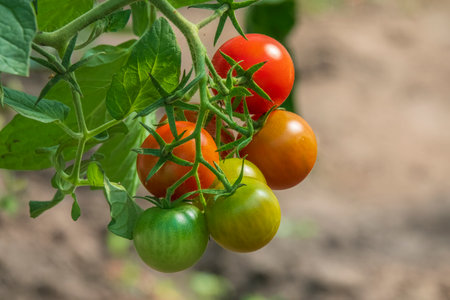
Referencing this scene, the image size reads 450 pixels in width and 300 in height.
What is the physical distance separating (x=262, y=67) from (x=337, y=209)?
281cm

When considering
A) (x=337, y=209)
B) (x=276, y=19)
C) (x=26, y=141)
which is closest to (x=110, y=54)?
(x=26, y=141)

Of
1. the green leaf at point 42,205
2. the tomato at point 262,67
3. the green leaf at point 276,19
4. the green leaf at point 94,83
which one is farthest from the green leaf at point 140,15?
the green leaf at point 276,19

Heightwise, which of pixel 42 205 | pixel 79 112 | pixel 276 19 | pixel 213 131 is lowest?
pixel 42 205

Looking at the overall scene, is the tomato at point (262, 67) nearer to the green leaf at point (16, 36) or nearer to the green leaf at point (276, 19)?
the green leaf at point (16, 36)

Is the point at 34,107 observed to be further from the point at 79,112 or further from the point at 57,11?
the point at 57,11

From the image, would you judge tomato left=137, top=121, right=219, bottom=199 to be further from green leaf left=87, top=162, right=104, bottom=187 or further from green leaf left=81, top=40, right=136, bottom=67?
green leaf left=81, top=40, right=136, bottom=67

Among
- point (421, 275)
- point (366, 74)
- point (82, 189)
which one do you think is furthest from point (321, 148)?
point (82, 189)

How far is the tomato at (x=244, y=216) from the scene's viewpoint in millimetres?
647

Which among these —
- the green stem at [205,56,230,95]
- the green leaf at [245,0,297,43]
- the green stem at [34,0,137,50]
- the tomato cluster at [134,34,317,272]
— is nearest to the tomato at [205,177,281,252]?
the tomato cluster at [134,34,317,272]

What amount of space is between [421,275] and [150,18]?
7.68ft

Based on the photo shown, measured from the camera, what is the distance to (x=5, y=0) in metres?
0.53

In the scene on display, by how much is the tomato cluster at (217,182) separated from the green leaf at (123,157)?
13cm

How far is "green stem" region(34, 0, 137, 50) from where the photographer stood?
0.60 meters

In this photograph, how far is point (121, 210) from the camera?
66cm
